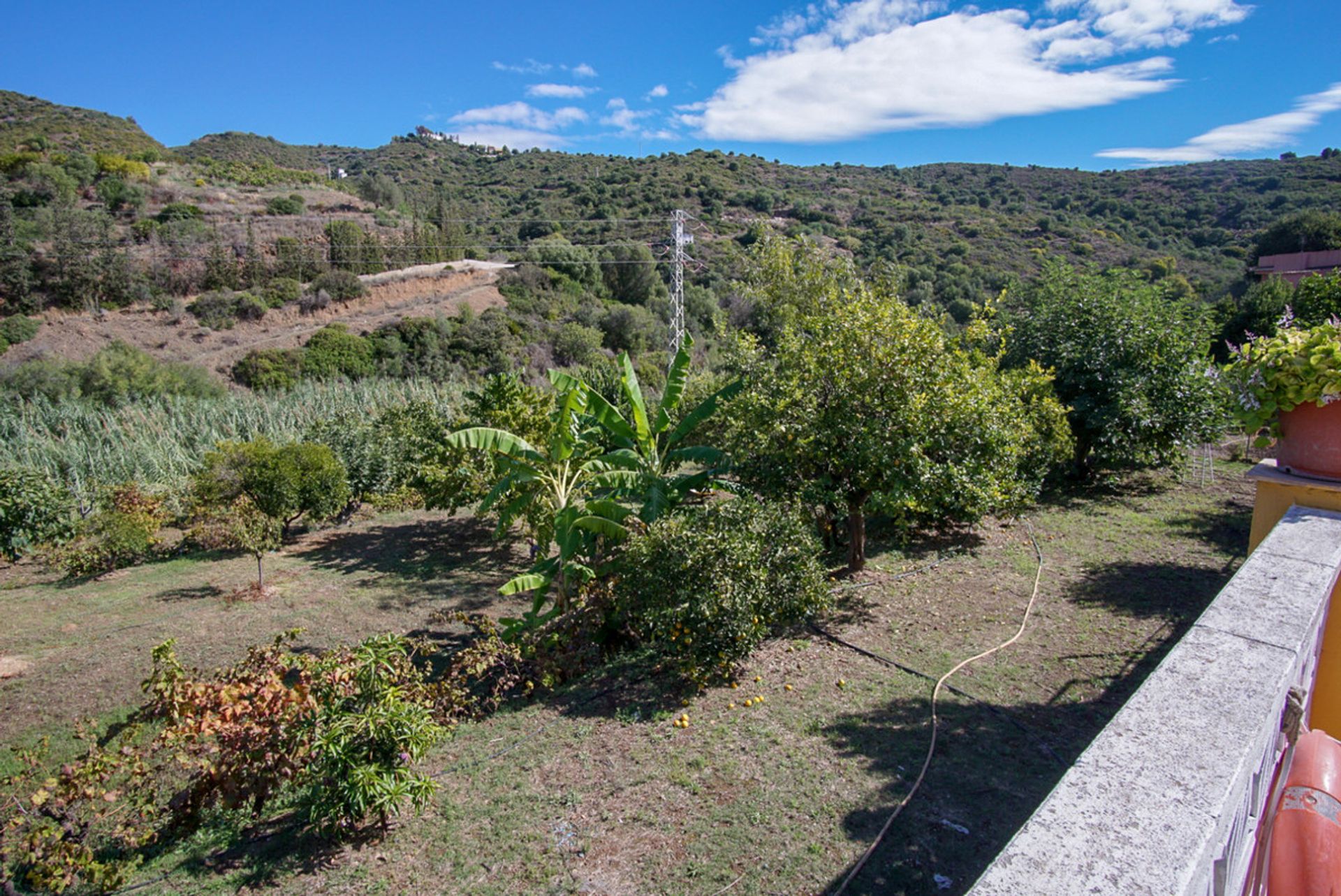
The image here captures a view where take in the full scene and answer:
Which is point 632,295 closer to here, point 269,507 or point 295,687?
point 269,507

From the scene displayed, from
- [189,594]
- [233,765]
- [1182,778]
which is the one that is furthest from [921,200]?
[1182,778]

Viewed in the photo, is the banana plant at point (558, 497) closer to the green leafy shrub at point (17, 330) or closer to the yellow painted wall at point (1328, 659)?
the yellow painted wall at point (1328, 659)

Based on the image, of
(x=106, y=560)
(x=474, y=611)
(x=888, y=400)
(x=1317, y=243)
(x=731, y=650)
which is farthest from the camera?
(x=1317, y=243)

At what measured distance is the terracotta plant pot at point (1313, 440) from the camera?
332cm

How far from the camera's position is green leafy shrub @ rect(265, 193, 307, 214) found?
4219 cm

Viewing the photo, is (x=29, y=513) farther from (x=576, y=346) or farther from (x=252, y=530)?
(x=576, y=346)

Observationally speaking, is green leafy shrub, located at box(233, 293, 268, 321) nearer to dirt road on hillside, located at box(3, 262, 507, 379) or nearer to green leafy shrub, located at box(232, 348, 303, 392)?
dirt road on hillside, located at box(3, 262, 507, 379)

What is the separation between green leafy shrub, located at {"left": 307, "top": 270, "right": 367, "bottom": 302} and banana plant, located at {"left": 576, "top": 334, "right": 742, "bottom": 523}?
31919 millimetres

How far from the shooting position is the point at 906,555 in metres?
8.66

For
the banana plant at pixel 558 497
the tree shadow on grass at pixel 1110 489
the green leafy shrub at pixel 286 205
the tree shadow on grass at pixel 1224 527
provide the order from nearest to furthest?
the banana plant at pixel 558 497 < the tree shadow on grass at pixel 1224 527 < the tree shadow on grass at pixel 1110 489 < the green leafy shrub at pixel 286 205

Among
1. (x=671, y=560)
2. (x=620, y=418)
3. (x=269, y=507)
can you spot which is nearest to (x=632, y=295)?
(x=269, y=507)

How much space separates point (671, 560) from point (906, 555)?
4.20m

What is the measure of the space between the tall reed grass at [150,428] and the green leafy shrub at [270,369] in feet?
15.1

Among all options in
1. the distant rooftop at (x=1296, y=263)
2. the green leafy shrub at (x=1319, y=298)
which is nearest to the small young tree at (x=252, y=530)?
the green leafy shrub at (x=1319, y=298)
